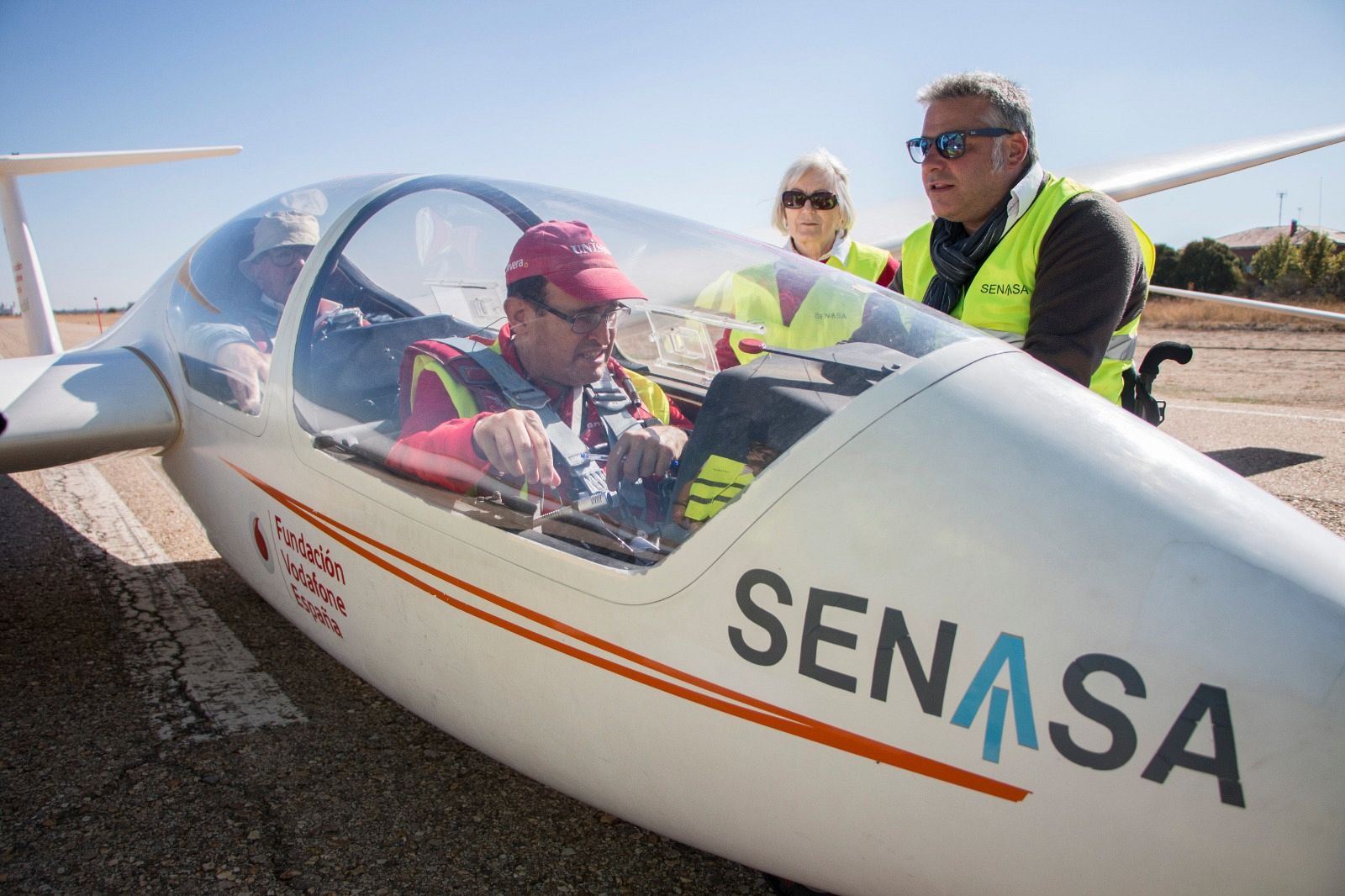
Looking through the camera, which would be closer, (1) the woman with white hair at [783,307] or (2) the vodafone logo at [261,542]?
(1) the woman with white hair at [783,307]

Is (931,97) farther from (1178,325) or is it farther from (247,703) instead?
(1178,325)

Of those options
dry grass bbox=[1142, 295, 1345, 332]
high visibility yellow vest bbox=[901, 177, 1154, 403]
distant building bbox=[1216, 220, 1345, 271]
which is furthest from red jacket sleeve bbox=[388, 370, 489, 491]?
distant building bbox=[1216, 220, 1345, 271]

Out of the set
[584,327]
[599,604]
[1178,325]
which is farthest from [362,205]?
[1178,325]

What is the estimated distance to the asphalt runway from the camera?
76.6 inches

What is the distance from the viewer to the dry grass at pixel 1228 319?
19.5m

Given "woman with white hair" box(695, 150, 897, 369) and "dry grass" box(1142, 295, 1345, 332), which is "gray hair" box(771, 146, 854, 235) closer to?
"woman with white hair" box(695, 150, 897, 369)

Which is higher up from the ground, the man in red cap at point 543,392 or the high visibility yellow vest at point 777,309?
the high visibility yellow vest at point 777,309

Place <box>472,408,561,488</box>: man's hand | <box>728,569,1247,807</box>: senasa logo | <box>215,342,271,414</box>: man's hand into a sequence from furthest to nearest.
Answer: <box>215,342,271,414</box>: man's hand
<box>472,408,561,488</box>: man's hand
<box>728,569,1247,807</box>: senasa logo

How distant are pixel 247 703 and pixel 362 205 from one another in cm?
170

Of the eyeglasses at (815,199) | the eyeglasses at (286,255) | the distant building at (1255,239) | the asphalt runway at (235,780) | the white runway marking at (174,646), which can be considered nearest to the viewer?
the asphalt runway at (235,780)

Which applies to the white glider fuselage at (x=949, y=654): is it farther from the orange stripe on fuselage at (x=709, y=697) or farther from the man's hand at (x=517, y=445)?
the man's hand at (x=517, y=445)

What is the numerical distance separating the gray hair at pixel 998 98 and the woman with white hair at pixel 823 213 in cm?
162

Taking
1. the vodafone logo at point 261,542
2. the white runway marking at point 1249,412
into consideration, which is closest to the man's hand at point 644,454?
the vodafone logo at point 261,542

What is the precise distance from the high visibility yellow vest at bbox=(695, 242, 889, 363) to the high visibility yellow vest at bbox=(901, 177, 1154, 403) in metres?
0.66
